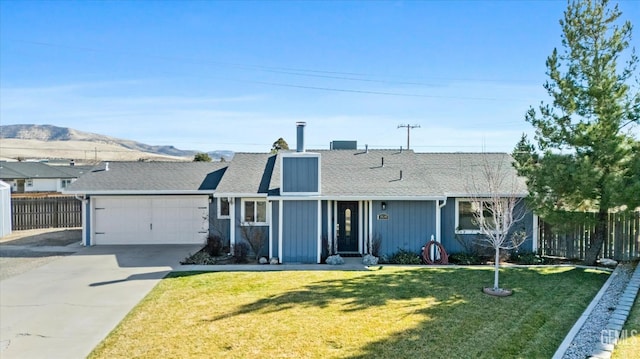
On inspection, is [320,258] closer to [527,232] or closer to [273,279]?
[273,279]

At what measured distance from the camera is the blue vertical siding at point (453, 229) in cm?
1511

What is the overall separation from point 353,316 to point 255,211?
24.8 feet

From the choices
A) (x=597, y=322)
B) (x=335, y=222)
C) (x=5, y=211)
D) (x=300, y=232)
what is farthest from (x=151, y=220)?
(x=597, y=322)

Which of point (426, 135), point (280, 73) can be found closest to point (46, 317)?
point (280, 73)

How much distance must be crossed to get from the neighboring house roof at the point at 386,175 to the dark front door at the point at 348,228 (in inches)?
36.2

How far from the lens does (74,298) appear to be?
10148mm

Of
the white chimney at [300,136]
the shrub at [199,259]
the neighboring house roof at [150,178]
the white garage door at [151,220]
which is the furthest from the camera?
the white garage door at [151,220]

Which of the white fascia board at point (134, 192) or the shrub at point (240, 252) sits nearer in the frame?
the shrub at point (240, 252)

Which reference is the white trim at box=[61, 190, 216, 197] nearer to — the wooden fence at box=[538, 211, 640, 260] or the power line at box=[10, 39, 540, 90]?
the power line at box=[10, 39, 540, 90]

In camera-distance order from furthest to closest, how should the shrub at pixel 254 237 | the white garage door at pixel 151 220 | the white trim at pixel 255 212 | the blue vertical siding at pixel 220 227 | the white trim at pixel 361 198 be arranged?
the white garage door at pixel 151 220 → the blue vertical siding at pixel 220 227 → the white trim at pixel 255 212 → the shrub at pixel 254 237 → the white trim at pixel 361 198

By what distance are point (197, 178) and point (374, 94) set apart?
552 inches

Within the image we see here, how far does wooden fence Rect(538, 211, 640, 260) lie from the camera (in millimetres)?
13106

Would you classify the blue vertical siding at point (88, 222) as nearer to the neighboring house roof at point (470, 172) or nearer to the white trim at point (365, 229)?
the white trim at point (365, 229)

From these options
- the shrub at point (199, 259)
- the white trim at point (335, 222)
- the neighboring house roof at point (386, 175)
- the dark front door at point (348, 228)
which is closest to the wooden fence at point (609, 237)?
the neighboring house roof at point (386, 175)
